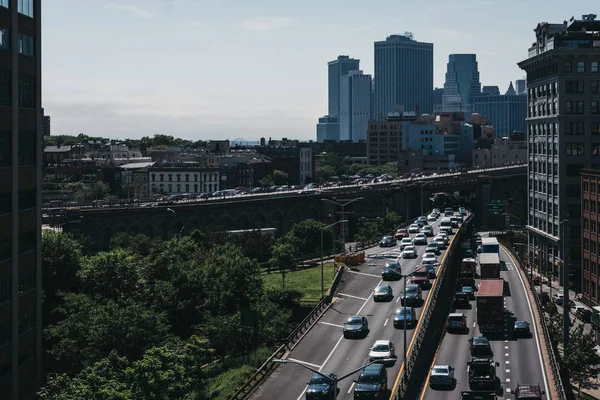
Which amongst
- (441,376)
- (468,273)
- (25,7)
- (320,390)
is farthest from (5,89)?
(468,273)

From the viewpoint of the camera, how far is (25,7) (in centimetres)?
5419

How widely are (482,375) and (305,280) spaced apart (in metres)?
47.0

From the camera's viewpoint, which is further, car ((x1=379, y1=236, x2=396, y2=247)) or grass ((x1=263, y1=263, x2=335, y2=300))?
car ((x1=379, y1=236, x2=396, y2=247))

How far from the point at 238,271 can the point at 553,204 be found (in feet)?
198

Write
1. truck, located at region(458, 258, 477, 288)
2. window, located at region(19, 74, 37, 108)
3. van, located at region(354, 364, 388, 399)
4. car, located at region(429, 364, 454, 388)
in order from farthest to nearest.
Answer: truck, located at region(458, 258, 477, 288)
car, located at region(429, 364, 454, 388)
window, located at region(19, 74, 37, 108)
van, located at region(354, 364, 388, 399)

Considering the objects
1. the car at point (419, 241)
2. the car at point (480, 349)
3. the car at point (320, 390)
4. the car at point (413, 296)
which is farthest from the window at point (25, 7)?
the car at point (419, 241)

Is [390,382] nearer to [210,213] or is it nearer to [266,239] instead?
[266,239]

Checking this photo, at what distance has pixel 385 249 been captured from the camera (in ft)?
385

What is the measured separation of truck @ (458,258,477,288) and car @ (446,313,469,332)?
20795 mm

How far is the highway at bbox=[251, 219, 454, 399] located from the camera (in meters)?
56.9

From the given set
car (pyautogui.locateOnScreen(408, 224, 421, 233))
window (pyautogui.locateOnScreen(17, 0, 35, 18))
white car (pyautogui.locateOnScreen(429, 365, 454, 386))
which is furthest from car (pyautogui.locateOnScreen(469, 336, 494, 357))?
car (pyautogui.locateOnScreen(408, 224, 421, 233))

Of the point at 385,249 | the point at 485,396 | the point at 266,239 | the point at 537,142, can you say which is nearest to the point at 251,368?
the point at 485,396

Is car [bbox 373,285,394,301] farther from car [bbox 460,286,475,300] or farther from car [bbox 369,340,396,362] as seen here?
car [bbox 369,340,396,362]

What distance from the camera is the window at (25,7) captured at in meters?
53.3
